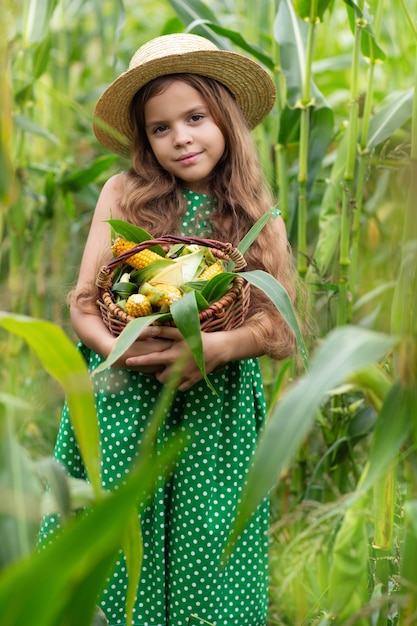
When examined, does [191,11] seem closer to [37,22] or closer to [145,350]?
[37,22]

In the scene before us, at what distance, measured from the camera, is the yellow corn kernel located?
137 centimetres

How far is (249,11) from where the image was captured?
2.53m

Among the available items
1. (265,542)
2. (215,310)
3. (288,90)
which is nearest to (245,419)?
(265,542)

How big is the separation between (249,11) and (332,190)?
0.72m

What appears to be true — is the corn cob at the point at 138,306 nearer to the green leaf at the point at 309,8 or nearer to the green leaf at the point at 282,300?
the green leaf at the point at 282,300

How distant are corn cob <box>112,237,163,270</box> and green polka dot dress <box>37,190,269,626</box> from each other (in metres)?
0.24

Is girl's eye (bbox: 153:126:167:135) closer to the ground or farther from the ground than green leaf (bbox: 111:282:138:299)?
farther from the ground

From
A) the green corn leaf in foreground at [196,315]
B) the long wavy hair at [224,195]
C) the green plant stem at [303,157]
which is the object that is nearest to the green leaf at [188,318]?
the green corn leaf in foreground at [196,315]

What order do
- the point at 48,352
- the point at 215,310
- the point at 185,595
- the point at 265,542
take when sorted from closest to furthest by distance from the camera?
the point at 48,352 < the point at 215,310 < the point at 185,595 < the point at 265,542

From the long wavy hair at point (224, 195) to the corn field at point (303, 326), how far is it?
0.18 meters

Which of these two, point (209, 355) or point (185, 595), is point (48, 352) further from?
point (185, 595)

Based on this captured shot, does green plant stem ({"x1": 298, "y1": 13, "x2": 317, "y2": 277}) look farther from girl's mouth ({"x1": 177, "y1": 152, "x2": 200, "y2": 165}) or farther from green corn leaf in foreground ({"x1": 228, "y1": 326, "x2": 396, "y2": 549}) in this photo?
green corn leaf in foreground ({"x1": 228, "y1": 326, "x2": 396, "y2": 549})

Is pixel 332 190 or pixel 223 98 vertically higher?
pixel 223 98

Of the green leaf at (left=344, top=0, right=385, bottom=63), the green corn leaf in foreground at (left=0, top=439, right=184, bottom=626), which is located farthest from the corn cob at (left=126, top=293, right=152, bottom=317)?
the green leaf at (left=344, top=0, right=385, bottom=63)
